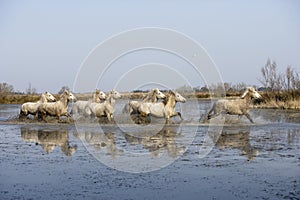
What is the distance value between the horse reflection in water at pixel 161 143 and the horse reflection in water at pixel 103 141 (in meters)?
0.71

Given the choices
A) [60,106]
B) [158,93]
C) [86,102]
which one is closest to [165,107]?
[158,93]

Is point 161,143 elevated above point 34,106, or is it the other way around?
point 34,106

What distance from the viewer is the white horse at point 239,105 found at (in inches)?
854

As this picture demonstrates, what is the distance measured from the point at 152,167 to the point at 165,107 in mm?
11936

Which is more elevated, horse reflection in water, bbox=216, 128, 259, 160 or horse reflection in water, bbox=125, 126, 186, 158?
horse reflection in water, bbox=216, 128, 259, 160

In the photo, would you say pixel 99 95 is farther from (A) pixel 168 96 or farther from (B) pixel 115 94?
(A) pixel 168 96

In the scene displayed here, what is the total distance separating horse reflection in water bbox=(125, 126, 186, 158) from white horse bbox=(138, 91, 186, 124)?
2947mm

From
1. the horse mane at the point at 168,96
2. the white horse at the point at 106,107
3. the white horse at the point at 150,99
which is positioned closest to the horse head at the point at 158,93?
the white horse at the point at 150,99

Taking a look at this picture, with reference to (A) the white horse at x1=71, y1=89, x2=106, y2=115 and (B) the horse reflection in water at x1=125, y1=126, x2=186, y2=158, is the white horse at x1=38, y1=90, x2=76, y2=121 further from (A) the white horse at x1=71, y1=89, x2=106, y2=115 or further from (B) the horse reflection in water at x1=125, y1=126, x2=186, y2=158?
(B) the horse reflection in water at x1=125, y1=126, x2=186, y2=158

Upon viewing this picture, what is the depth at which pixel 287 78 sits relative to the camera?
1527 inches

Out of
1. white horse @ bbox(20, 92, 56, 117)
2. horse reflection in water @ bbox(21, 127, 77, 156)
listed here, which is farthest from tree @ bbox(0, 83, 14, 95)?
horse reflection in water @ bbox(21, 127, 77, 156)

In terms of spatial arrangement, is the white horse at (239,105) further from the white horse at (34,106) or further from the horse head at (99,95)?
the white horse at (34,106)

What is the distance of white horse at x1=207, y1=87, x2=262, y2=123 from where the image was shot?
21703mm

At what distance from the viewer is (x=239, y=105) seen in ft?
71.3
